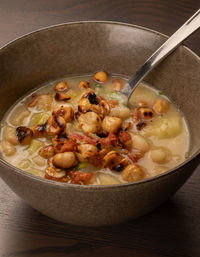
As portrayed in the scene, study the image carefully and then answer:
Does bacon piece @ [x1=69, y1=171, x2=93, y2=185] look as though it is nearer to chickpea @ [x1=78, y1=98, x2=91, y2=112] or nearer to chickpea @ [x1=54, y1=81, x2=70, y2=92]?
chickpea @ [x1=78, y1=98, x2=91, y2=112]

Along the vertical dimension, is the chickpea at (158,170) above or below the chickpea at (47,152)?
below

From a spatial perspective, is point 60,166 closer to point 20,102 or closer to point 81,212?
point 81,212

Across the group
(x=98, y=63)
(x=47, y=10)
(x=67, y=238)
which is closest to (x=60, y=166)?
(x=67, y=238)

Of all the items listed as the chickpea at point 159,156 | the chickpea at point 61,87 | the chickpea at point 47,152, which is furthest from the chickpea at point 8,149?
the chickpea at point 159,156

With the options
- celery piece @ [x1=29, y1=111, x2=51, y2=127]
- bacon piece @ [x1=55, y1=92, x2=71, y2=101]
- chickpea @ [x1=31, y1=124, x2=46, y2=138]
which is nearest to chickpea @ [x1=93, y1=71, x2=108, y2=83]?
→ bacon piece @ [x1=55, y1=92, x2=71, y2=101]

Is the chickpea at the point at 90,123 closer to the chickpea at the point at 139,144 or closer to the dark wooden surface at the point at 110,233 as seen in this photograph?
the chickpea at the point at 139,144

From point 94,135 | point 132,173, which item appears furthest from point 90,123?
point 132,173
